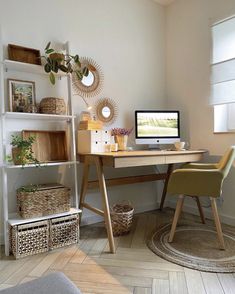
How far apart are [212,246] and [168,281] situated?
63cm

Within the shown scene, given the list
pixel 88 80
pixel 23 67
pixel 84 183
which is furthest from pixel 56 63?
pixel 84 183

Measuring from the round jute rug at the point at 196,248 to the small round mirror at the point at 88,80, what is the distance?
1.58 m

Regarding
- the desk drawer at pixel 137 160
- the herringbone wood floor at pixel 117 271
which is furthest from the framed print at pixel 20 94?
the herringbone wood floor at pixel 117 271

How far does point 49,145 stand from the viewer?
2.20 meters

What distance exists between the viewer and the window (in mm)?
2371

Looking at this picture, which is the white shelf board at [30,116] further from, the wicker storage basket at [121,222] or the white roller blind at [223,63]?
the white roller blind at [223,63]

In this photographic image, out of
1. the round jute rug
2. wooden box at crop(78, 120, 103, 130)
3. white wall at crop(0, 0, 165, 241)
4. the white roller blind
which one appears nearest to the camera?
the round jute rug

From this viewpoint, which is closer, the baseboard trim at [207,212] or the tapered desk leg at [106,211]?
the tapered desk leg at [106,211]

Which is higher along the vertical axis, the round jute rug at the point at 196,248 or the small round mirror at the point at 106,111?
the small round mirror at the point at 106,111

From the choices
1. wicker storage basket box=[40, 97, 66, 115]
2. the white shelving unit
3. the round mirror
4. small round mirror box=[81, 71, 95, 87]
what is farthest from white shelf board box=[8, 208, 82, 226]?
small round mirror box=[81, 71, 95, 87]

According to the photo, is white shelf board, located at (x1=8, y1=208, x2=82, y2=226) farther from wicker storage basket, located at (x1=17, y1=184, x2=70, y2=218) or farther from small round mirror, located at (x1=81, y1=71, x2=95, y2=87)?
small round mirror, located at (x1=81, y1=71, x2=95, y2=87)

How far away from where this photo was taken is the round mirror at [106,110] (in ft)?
8.32

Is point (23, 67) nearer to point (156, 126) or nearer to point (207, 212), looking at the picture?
point (156, 126)

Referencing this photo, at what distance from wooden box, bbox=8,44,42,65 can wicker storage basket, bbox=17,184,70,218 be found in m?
1.09
